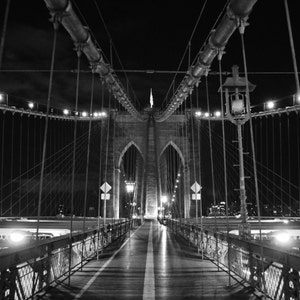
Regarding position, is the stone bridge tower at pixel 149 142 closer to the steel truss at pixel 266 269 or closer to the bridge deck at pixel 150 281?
the bridge deck at pixel 150 281

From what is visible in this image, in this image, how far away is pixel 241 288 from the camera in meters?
6.31

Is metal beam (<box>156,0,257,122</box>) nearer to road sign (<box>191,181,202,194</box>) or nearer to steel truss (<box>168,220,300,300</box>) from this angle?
steel truss (<box>168,220,300,300</box>)

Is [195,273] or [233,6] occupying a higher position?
[233,6]

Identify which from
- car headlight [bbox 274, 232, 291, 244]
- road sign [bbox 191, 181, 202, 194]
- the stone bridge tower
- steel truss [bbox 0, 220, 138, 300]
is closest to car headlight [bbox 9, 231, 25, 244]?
road sign [bbox 191, 181, 202, 194]

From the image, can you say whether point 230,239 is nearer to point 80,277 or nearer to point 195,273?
point 195,273

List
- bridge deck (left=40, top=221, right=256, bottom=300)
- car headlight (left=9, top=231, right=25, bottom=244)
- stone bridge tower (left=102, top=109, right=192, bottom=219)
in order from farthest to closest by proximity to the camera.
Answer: stone bridge tower (left=102, top=109, right=192, bottom=219) < car headlight (left=9, top=231, right=25, bottom=244) < bridge deck (left=40, top=221, right=256, bottom=300)

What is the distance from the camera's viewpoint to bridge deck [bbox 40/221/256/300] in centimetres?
586

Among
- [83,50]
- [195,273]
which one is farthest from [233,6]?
[195,273]

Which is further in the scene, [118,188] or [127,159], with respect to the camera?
[127,159]

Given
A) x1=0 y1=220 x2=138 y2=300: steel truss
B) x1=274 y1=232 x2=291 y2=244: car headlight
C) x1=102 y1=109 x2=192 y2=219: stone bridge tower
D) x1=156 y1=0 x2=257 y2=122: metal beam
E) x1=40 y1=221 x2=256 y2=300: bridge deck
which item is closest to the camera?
x1=0 y1=220 x2=138 y2=300: steel truss

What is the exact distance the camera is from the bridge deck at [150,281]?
586 cm

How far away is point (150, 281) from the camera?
7.04m

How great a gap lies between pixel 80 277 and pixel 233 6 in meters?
5.21

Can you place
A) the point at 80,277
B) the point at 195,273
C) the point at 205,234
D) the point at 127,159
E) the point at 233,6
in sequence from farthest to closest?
the point at 127,159 → the point at 205,234 → the point at 195,273 → the point at 80,277 → the point at 233,6
